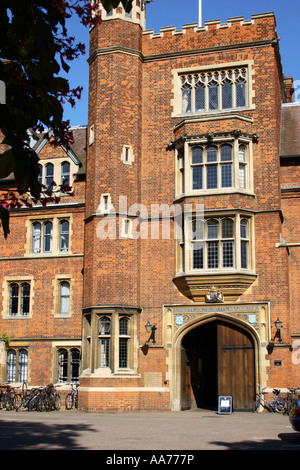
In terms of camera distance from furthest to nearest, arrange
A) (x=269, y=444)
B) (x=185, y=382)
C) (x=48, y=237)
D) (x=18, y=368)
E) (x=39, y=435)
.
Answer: (x=48, y=237) < (x=18, y=368) < (x=185, y=382) < (x=39, y=435) < (x=269, y=444)

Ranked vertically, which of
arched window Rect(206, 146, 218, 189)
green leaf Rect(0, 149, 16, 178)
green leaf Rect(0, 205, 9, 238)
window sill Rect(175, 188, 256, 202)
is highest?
arched window Rect(206, 146, 218, 189)

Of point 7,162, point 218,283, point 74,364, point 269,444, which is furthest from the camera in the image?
point 74,364

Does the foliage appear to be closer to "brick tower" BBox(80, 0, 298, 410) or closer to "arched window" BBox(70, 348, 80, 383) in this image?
"brick tower" BBox(80, 0, 298, 410)

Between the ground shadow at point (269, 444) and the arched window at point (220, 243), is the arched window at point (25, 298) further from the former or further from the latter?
the ground shadow at point (269, 444)

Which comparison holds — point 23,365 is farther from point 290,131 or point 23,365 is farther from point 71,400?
point 290,131

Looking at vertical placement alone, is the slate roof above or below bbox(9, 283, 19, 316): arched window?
above

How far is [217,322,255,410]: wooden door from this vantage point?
19781mm

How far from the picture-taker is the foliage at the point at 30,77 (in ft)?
15.9

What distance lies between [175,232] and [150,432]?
9.10m

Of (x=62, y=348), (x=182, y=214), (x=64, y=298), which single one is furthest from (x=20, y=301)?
(x=182, y=214)

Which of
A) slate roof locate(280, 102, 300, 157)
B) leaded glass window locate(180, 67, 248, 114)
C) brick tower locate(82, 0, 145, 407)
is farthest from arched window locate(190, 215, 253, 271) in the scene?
leaded glass window locate(180, 67, 248, 114)

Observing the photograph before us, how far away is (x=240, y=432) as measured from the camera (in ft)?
42.8

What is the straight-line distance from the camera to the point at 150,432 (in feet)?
42.5

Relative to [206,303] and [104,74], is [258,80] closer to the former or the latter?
Result: [104,74]
